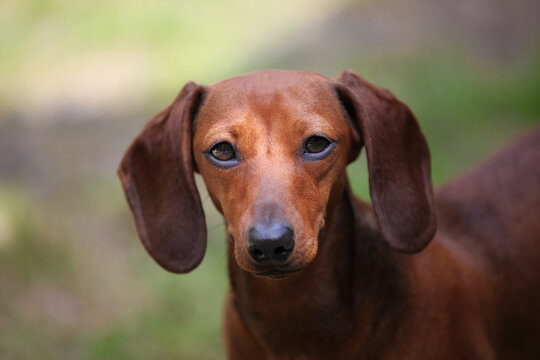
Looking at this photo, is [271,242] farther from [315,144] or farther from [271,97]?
[271,97]

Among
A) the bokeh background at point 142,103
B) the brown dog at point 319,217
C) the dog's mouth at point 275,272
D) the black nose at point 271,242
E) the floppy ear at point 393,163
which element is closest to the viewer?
the black nose at point 271,242

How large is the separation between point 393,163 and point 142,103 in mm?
4673

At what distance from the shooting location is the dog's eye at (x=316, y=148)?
2.80 metres

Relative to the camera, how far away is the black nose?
2504 millimetres

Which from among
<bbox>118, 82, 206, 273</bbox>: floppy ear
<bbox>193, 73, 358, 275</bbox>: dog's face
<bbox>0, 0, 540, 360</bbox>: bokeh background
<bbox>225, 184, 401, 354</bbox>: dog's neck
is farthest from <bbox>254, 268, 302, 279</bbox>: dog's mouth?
<bbox>0, 0, 540, 360</bbox>: bokeh background

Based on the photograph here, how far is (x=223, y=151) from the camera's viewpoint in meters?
2.85

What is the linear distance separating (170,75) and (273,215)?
18.0 ft

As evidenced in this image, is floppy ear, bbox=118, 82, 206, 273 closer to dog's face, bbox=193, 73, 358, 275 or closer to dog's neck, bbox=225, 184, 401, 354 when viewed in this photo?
dog's face, bbox=193, 73, 358, 275

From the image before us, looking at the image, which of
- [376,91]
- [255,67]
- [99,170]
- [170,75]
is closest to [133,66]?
[170,75]

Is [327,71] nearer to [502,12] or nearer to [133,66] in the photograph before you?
[133,66]

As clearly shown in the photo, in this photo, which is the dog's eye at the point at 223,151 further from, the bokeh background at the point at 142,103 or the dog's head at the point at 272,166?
the bokeh background at the point at 142,103

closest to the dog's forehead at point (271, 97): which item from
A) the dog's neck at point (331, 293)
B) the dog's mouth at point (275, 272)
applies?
the dog's neck at point (331, 293)

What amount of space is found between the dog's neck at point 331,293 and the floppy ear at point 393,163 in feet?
0.50

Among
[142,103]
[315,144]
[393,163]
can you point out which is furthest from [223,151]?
[142,103]
